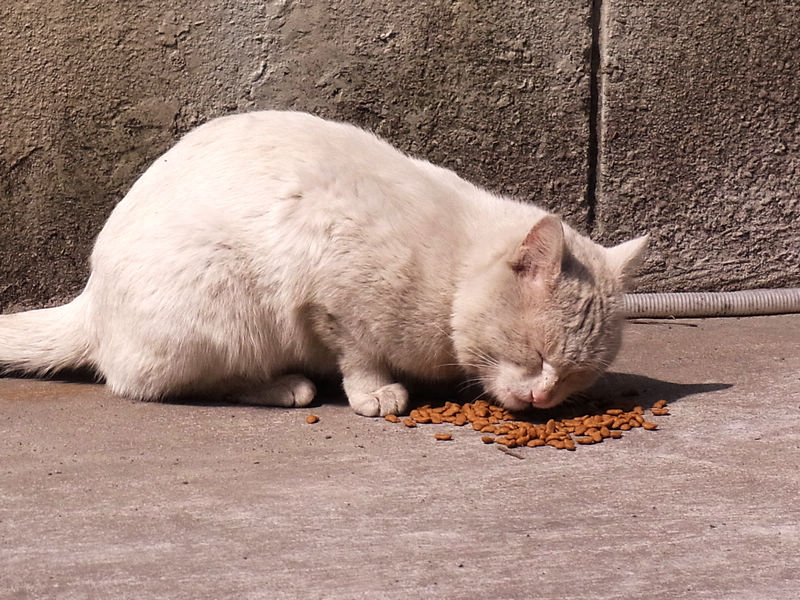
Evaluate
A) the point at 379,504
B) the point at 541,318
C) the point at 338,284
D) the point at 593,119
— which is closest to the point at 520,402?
the point at 541,318

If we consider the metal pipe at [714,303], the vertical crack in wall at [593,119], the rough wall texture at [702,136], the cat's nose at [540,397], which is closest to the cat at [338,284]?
the cat's nose at [540,397]

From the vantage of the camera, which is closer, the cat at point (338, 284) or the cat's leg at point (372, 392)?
the cat at point (338, 284)

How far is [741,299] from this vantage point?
544 centimetres

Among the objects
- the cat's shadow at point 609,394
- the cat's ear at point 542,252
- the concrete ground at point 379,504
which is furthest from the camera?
the cat's shadow at point 609,394

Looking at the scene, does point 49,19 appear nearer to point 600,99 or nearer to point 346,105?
point 346,105

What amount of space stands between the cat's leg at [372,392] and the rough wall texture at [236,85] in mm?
1443

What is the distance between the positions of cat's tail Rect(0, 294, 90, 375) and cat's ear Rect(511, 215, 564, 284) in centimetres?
182

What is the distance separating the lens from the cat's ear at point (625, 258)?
12.8 ft

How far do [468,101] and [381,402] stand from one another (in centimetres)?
175

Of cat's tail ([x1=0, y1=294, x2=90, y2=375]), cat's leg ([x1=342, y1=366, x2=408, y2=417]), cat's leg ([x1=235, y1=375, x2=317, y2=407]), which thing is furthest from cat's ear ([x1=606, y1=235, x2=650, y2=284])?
cat's tail ([x1=0, y1=294, x2=90, y2=375])

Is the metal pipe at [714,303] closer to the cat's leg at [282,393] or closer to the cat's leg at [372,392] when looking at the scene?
the cat's leg at [372,392]

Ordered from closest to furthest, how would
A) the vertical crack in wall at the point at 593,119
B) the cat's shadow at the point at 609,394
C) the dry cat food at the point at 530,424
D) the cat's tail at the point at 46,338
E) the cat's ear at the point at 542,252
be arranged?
the cat's ear at the point at 542,252, the dry cat food at the point at 530,424, the cat's shadow at the point at 609,394, the cat's tail at the point at 46,338, the vertical crack in wall at the point at 593,119

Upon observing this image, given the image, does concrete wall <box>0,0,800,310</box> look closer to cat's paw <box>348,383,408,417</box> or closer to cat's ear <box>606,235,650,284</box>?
cat's ear <box>606,235,650,284</box>

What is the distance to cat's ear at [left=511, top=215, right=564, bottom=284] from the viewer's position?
355 centimetres
